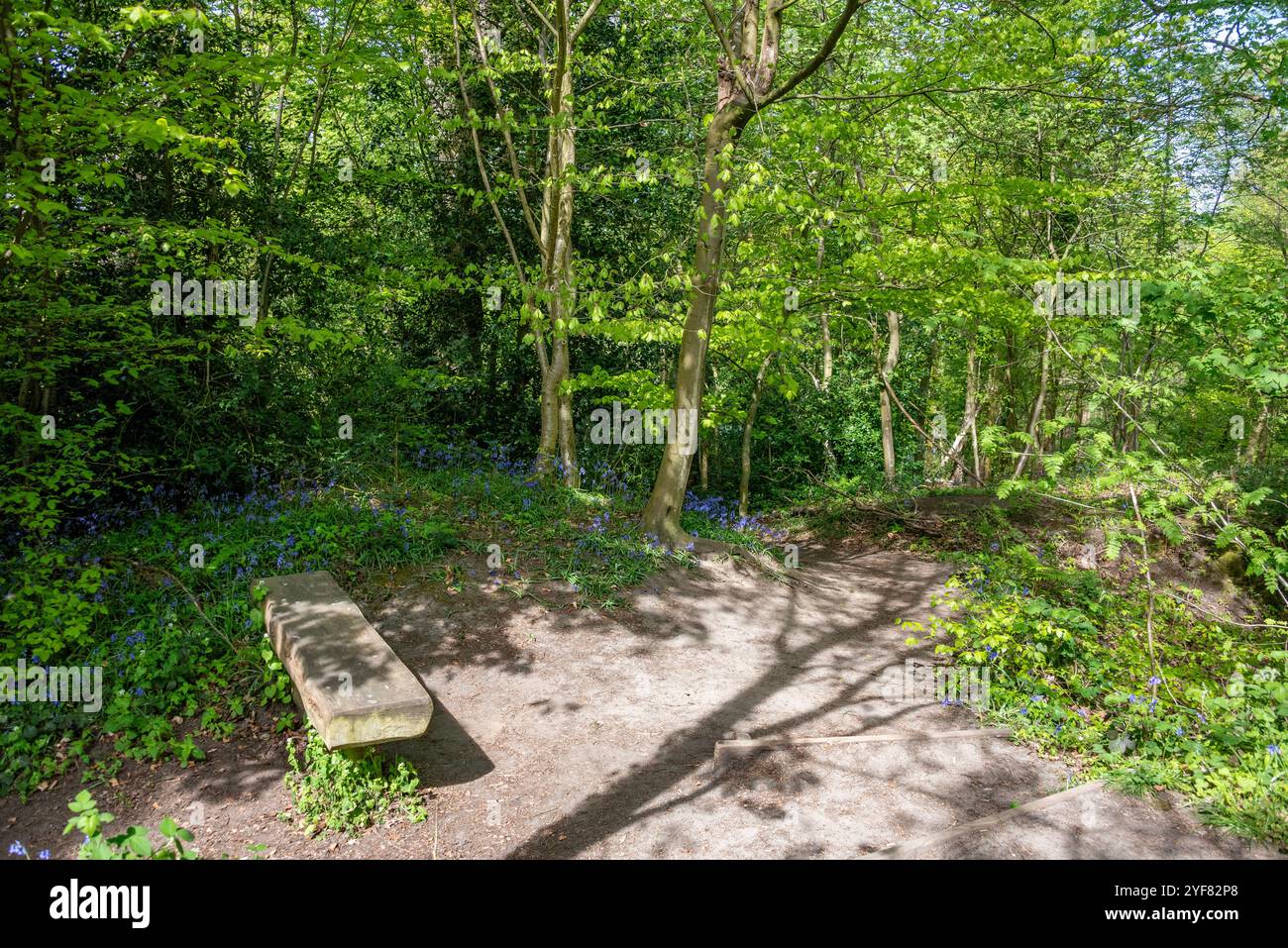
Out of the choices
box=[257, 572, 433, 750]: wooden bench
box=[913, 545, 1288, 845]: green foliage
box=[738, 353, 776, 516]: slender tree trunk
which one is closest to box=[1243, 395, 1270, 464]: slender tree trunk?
box=[738, 353, 776, 516]: slender tree trunk

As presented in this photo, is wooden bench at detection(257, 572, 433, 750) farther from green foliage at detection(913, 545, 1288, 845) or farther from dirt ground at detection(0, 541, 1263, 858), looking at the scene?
green foliage at detection(913, 545, 1288, 845)

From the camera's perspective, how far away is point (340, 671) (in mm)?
4547

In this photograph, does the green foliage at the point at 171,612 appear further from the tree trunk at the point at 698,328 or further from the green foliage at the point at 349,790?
the tree trunk at the point at 698,328

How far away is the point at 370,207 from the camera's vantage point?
12703mm

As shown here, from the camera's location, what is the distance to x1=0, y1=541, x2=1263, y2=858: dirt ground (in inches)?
157

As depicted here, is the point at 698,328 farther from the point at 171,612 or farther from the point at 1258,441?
the point at 1258,441

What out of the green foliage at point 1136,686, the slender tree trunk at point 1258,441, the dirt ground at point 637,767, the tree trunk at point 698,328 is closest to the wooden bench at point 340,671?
the dirt ground at point 637,767

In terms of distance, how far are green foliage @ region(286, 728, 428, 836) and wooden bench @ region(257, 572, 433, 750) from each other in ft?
0.68

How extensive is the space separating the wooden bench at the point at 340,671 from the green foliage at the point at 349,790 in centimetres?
21

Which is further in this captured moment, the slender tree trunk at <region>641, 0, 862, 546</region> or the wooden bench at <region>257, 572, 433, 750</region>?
the slender tree trunk at <region>641, 0, 862, 546</region>

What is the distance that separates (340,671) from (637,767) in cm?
191

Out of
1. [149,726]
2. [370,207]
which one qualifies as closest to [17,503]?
[149,726]

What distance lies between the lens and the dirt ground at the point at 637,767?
3.98 m

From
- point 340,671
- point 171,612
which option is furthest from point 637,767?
point 171,612
